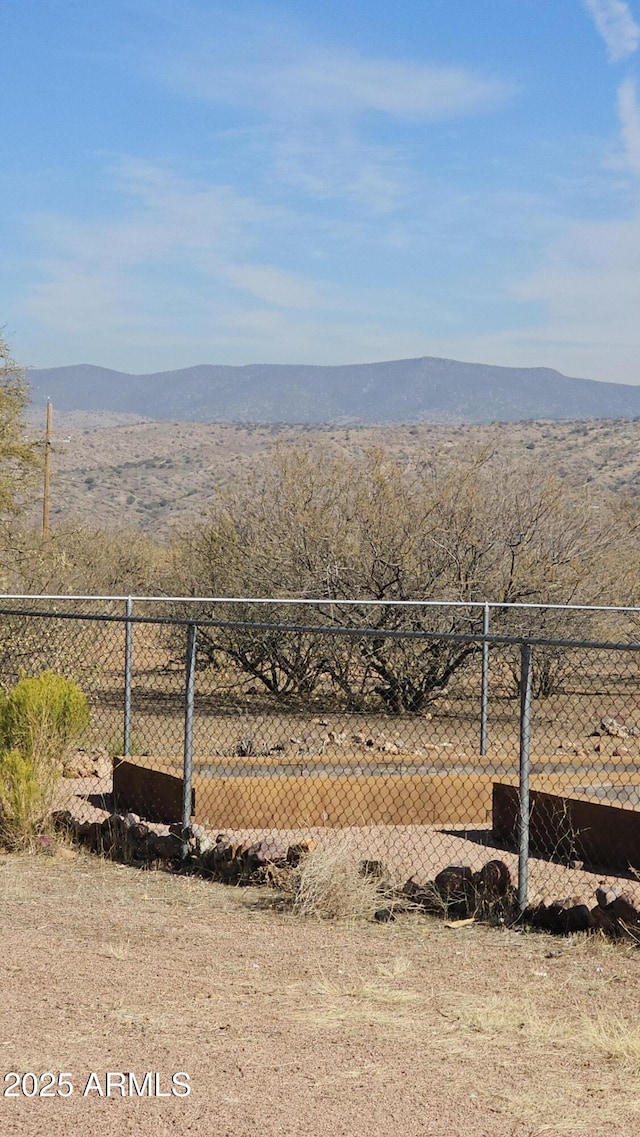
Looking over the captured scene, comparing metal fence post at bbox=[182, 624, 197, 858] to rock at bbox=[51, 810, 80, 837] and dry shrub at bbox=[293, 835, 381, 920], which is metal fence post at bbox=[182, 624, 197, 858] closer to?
rock at bbox=[51, 810, 80, 837]

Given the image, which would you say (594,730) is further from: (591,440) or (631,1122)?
(591,440)

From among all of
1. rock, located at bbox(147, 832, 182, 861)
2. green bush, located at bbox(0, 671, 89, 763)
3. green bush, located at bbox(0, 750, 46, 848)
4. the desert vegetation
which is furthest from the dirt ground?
the desert vegetation

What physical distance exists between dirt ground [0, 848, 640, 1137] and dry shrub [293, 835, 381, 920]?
0.46 feet

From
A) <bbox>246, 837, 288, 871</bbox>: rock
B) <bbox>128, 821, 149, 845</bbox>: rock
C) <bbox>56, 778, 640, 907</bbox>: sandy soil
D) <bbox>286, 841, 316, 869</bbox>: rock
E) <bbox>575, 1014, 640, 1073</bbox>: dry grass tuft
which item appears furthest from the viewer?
<bbox>128, 821, 149, 845</bbox>: rock

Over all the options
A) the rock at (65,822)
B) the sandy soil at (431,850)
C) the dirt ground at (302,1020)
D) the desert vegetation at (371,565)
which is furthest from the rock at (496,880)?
the desert vegetation at (371,565)

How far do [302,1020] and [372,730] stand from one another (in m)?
10.6

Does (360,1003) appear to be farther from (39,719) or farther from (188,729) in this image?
(39,719)

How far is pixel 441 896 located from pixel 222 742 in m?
7.49

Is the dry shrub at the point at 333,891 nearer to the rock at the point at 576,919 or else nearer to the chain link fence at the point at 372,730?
the chain link fence at the point at 372,730

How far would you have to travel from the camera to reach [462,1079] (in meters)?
5.50

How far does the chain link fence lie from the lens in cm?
934

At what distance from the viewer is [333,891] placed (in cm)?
815

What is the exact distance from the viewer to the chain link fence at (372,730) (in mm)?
9344

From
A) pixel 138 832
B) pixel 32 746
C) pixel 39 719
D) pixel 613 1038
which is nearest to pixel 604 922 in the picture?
pixel 613 1038
